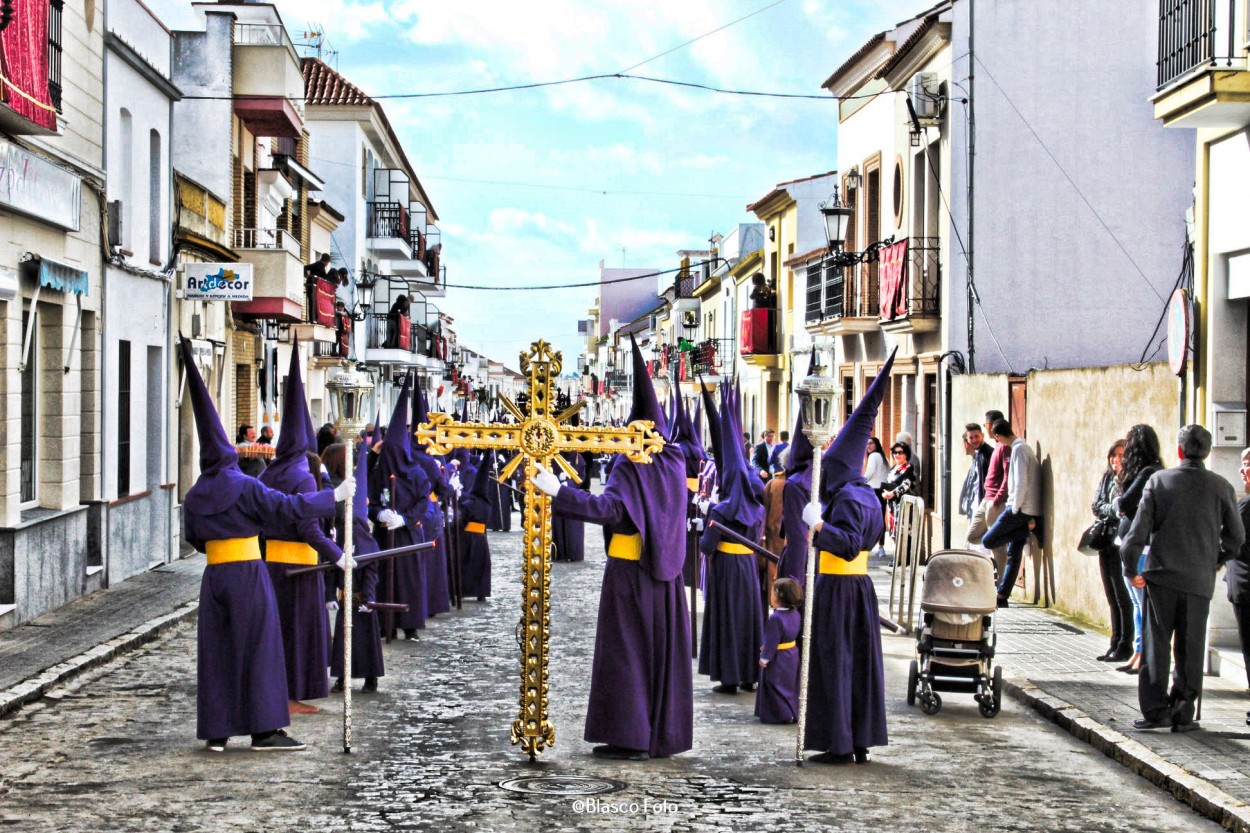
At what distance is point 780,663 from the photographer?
1081 cm

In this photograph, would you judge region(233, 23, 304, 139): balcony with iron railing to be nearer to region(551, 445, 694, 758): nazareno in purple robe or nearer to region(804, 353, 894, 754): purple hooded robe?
region(551, 445, 694, 758): nazareno in purple robe

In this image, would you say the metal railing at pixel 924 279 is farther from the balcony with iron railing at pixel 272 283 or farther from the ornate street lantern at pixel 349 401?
the ornate street lantern at pixel 349 401

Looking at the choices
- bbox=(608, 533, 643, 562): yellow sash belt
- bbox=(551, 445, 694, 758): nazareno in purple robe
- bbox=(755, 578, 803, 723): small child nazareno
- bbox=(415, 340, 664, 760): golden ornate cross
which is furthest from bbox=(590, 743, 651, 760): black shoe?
bbox=(755, 578, 803, 723): small child nazareno

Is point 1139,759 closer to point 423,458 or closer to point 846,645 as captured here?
point 846,645

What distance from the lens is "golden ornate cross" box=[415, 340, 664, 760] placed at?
932cm

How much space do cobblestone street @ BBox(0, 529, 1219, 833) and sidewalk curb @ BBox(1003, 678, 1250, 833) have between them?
82mm

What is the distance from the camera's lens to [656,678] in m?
9.60

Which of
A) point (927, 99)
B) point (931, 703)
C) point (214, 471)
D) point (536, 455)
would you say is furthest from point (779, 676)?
point (927, 99)

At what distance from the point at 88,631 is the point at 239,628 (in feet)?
18.6

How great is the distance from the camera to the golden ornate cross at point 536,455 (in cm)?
932

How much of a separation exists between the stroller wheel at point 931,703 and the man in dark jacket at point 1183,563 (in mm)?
1384

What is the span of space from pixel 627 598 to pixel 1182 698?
3491 mm

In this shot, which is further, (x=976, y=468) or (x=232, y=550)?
(x=976, y=468)

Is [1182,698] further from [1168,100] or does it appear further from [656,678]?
[1168,100]
